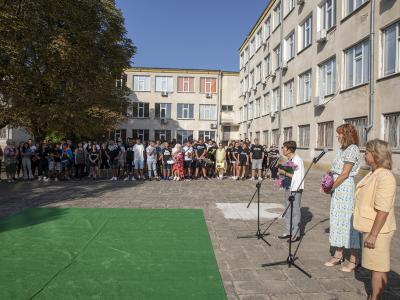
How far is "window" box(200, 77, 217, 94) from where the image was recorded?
49281mm

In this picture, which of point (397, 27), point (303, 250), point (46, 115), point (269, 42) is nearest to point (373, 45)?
point (397, 27)

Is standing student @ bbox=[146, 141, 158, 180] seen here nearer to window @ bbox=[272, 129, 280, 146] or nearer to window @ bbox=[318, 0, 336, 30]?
window @ bbox=[318, 0, 336, 30]

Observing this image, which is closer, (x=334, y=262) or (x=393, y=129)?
(x=334, y=262)

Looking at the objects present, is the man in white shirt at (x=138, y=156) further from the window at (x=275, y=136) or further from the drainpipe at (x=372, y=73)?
the window at (x=275, y=136)

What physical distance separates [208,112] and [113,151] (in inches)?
1331

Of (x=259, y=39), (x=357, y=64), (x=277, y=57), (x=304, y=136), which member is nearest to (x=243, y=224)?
(x=357, y=64)

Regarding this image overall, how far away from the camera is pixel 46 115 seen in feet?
62.8

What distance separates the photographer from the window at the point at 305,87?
2311cm

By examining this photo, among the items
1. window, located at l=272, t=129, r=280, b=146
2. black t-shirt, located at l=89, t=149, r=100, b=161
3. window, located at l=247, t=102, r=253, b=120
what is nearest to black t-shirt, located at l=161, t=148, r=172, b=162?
black t-shirt, located at l=89, t=149, r=100, b=161

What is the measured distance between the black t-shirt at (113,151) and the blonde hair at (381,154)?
45.0 ft

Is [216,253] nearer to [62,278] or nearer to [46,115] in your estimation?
[62,278]

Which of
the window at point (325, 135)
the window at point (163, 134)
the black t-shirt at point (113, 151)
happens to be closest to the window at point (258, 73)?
the window at point (163, 134)

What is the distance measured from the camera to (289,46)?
27609 millimetres

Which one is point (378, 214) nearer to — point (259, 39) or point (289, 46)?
point (289, 46)
